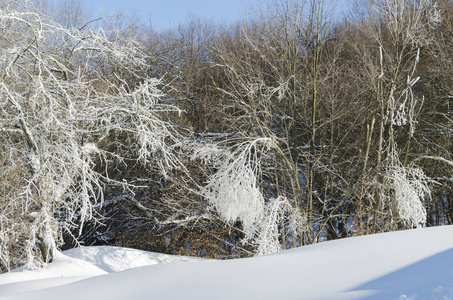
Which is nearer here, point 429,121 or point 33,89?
point 33,89

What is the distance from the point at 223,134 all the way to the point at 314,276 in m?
9.03

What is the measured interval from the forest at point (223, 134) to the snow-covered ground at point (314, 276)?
13.2 ft

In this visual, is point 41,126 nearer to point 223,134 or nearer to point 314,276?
point 223,134

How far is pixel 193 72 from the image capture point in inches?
729

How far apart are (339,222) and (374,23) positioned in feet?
20.4

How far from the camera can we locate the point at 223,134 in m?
12.9

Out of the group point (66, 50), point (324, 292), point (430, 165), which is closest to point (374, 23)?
point (430, 165)

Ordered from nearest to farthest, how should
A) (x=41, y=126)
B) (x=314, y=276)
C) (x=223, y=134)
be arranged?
1. (x=314, y=276)
2. (x=41, y=126)
3. (x=223, y=134)

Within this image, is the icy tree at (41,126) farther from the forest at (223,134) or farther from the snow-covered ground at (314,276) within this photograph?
the snow-covered ground at (314,276)

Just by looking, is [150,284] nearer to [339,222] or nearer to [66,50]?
[66,50]

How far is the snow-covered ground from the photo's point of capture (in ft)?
11.8

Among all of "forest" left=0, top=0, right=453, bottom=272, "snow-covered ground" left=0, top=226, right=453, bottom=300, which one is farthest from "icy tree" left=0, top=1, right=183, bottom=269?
"snow-covered ground" left=0, top=226, right=453, bottom=300

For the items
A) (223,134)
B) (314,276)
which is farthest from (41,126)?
(314,276)

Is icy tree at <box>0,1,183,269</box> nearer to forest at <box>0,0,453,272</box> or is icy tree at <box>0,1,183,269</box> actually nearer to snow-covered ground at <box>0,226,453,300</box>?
forest at <box>0,0,453,272</box>
